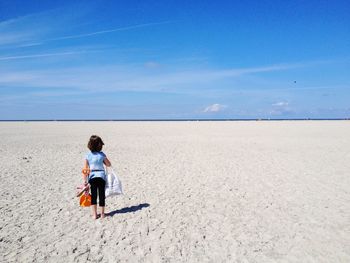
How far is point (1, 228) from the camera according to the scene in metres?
7.15

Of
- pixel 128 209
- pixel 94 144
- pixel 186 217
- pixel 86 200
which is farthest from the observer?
pixel 128 209

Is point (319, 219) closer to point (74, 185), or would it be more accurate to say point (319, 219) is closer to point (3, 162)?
point (74, 185)

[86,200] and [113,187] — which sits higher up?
[113,187]

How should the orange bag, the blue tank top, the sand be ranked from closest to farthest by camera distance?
the sand < the blue tank top < the orange bag

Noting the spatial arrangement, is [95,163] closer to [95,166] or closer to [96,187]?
[95,166]

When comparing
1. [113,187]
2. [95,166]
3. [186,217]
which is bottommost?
[186,217]

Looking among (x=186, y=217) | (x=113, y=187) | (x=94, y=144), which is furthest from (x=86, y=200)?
(x=186, y=217)

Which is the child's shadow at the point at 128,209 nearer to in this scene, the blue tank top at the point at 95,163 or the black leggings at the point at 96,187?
the black leggings at the point at 96,187

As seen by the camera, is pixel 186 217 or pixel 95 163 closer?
pixel 95 163

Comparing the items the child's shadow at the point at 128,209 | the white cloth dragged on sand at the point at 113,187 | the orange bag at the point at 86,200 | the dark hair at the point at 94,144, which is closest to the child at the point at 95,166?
the dark hair at the point at 94,144

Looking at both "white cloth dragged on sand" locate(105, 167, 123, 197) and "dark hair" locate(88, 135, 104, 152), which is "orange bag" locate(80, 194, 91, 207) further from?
"dark hair" locate(88, 135, 104, 152)

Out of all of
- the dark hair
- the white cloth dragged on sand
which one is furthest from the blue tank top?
the white cloth dragged on sand

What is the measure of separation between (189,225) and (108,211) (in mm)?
2142

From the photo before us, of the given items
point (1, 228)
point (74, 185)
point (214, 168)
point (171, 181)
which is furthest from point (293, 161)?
point (1, 228)
